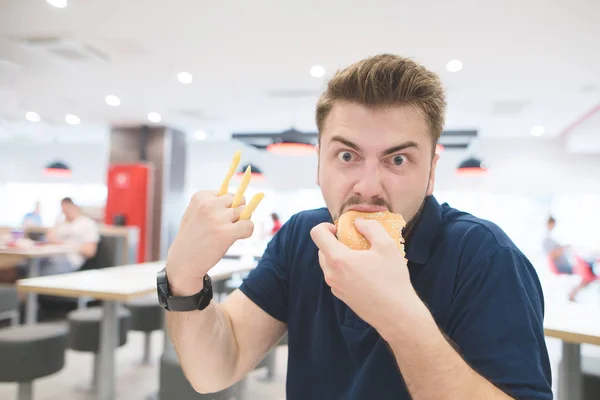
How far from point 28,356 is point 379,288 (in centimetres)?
249

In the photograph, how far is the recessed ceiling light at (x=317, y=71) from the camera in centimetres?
571

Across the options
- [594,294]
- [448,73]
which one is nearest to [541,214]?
[594,294]

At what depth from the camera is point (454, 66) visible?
17.9 ft

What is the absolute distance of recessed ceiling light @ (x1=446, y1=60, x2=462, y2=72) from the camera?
5.32 meters

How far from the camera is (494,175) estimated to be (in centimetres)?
1017

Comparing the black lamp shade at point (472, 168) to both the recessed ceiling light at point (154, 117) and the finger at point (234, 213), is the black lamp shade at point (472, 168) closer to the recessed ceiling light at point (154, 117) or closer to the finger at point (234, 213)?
the recessed ceiling light at point (154, 117)

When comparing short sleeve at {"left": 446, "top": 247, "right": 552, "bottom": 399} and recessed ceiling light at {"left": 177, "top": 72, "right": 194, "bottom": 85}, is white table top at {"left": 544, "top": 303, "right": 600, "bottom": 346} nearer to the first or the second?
short sleeve at {"left": 446, "top": 247, "right": 552, "bottom": 399}

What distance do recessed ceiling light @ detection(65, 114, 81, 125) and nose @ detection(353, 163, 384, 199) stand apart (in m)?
9.98

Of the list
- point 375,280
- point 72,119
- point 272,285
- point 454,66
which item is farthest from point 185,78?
point 375,280

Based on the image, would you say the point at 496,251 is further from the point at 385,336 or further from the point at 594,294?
the point at 594,294

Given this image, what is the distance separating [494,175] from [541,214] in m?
1.44

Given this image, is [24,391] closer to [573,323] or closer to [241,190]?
[241,190]

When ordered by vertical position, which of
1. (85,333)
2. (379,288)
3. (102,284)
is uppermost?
(379,288)

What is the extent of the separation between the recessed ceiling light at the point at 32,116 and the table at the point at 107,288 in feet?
25.9
